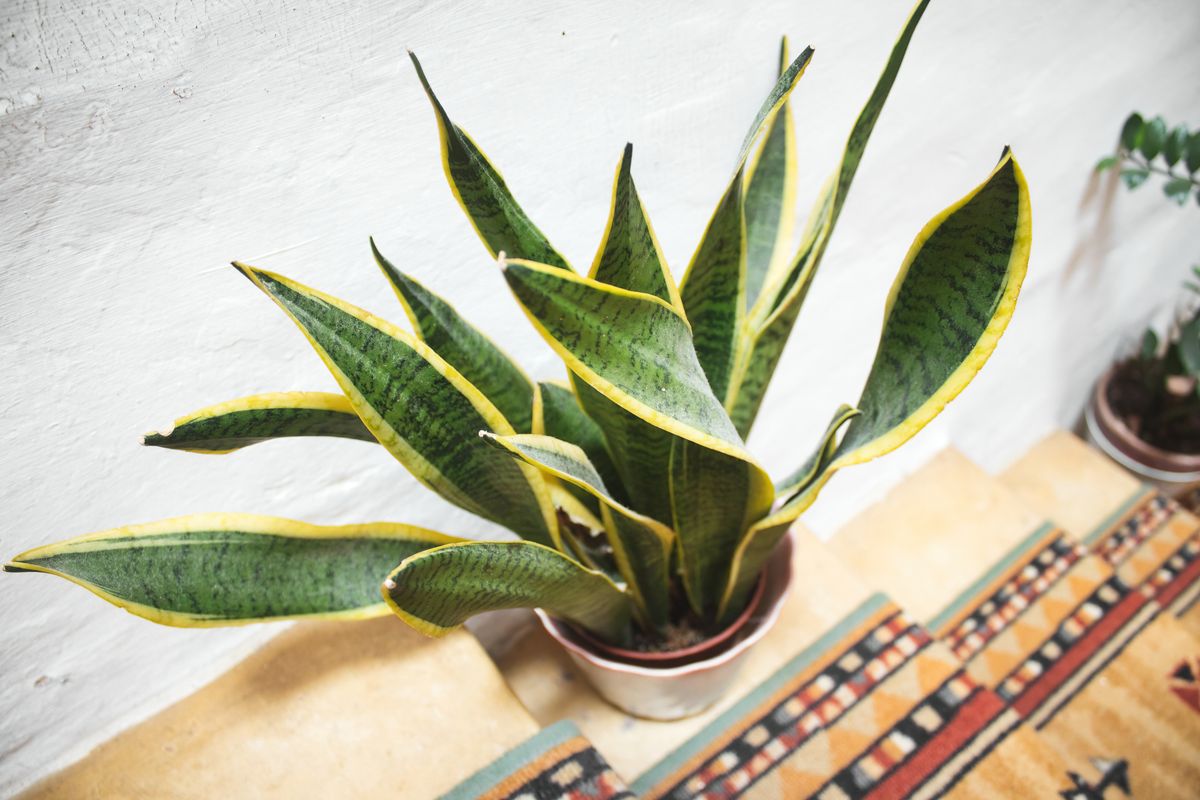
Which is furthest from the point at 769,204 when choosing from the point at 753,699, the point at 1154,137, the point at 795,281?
the point at 1154,137

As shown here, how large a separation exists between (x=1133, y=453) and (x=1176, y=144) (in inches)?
27.1

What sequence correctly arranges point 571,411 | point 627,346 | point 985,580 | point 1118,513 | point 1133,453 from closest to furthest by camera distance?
point 627,346, point 571,411, point 985,580, point 1118,513, point 1133,453

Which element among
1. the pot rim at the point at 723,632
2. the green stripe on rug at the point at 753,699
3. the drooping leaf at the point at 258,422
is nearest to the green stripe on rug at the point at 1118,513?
the green stripe on rug at the point at 753,699

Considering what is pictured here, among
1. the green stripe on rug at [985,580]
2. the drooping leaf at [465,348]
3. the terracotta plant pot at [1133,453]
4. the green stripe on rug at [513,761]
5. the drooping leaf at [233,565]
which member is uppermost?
the drooping leaf at [465,348]

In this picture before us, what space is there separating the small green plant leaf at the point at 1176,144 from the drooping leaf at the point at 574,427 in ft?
2.99

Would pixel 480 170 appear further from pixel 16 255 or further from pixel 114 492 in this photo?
pixel 114 492

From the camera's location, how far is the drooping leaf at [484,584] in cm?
41

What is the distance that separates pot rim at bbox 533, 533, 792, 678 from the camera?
659 mm

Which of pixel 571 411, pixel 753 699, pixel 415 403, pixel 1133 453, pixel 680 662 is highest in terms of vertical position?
pixel 415 403

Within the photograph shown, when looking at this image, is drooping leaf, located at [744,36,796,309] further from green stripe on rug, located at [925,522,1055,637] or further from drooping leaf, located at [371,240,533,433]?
green stripe on rug, located at [925,522,1055,637]

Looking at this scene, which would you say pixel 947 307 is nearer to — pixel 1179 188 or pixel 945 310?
pixel 945 310

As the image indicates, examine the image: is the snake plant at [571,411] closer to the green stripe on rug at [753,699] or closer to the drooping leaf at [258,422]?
the drooping leaf at [258,422]

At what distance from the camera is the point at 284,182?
529 millimetres

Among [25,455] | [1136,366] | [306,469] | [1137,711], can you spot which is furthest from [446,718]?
[1136,366]
